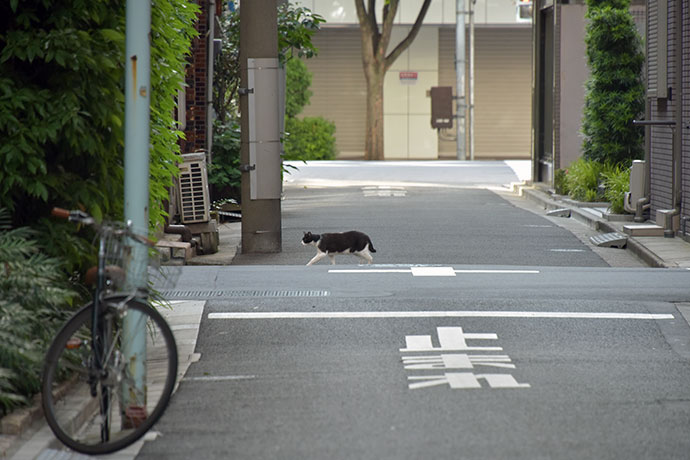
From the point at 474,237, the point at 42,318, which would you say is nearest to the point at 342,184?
the point at 474,237

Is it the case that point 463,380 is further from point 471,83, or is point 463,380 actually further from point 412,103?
point 412,103

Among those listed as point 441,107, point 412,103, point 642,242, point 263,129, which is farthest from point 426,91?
A: point 642,242

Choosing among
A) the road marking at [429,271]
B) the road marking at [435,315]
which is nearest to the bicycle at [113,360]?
the road marking at [435,315]

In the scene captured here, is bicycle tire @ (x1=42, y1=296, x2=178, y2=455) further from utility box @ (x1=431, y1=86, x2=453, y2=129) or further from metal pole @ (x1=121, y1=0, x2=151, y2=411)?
utility box @ (x1=431, y1=86, x2=453, y2=129)

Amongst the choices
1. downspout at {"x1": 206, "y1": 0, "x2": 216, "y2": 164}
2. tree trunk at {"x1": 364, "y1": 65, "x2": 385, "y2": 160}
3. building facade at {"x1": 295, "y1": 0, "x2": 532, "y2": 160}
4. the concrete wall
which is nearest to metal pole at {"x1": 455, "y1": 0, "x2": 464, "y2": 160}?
tree trunk at {"x1": 364, "y1": 65, "x2": 385, "y2": 160}

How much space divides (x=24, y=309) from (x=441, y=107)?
129ft

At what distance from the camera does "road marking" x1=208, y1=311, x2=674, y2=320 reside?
32.7ft

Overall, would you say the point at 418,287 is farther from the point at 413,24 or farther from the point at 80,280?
the point at 413,24

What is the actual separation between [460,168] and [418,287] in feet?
82.9

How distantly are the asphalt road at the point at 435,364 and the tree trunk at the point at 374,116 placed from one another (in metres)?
30.2

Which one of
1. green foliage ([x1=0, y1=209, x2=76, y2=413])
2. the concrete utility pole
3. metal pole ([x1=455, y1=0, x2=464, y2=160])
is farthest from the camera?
metal pole ([x1=455, y1=0, x2=464, y2=160])

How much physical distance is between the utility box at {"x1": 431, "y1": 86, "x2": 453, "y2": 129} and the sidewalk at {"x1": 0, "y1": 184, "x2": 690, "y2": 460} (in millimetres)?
21192

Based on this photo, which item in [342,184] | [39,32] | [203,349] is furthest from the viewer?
[342,184]

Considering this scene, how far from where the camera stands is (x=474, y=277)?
12.0 meters
